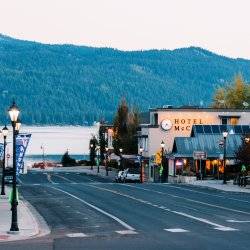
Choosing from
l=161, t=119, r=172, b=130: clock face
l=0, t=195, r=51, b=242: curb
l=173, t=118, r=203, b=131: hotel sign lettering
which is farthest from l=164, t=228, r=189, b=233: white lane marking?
l=173, t=118, r=203, b=131: hotel sign lettering

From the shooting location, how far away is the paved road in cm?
2360

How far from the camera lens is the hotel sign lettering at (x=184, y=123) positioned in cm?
10631

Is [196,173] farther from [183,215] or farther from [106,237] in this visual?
[106,237]

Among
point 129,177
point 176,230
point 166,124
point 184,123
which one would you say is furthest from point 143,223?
point 184,123

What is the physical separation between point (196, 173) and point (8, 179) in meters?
20.3

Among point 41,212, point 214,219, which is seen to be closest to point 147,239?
point 214,219

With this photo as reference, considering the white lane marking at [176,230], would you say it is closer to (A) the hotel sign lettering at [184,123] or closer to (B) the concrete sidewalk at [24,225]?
(B) the concrete sidewalk at [24,225]

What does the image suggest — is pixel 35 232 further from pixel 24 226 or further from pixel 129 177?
pixel 129 177

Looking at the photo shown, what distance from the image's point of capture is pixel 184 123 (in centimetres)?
10631

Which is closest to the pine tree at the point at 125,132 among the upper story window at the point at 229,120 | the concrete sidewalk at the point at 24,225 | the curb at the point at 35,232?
the upper story window at the point at 229,120

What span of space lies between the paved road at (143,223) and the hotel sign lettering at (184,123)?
5804 cm

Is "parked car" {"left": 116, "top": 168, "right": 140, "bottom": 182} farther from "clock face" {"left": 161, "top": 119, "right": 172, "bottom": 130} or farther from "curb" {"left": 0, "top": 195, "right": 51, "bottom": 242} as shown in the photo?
"curb" {"left": 0, "top": 195, "right": 51, "bottom": 242}

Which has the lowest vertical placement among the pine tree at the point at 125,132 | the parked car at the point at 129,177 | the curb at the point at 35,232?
the curb at the point at 35,232

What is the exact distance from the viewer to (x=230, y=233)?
87.2ft
